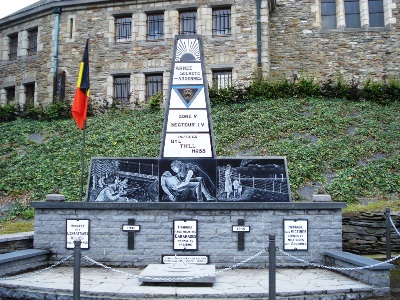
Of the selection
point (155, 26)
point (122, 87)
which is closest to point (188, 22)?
point (155, 26)

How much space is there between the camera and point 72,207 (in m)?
7.84

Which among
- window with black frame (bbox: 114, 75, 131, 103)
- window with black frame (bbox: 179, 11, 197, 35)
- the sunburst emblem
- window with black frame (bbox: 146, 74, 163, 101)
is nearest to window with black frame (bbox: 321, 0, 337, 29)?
window with black frame (bbox: 179, 11, 197, 35)

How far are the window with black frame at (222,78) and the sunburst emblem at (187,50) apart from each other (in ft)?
32.0

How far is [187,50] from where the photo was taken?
8945mm

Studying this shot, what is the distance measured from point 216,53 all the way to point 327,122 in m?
6.36

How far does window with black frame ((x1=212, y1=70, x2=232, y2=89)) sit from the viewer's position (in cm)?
1881

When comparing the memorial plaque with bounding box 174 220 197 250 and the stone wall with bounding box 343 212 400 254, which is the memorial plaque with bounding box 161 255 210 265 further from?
the stone wall with bounding box 343 212 400 254

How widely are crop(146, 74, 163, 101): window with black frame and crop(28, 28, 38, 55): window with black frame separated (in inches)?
261

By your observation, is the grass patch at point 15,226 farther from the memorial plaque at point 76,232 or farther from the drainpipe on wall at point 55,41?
the drainpipe on wall at point 55,41

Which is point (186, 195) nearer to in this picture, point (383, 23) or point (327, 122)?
point (327, 122)

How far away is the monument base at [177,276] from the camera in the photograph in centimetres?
601

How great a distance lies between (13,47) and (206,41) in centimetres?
1108

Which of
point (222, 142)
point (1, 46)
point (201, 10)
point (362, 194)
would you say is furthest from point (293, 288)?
point (1, 46)

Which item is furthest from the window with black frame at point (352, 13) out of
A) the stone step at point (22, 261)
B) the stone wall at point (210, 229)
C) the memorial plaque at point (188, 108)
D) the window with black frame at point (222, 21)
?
the stone step at point (22, 261)
